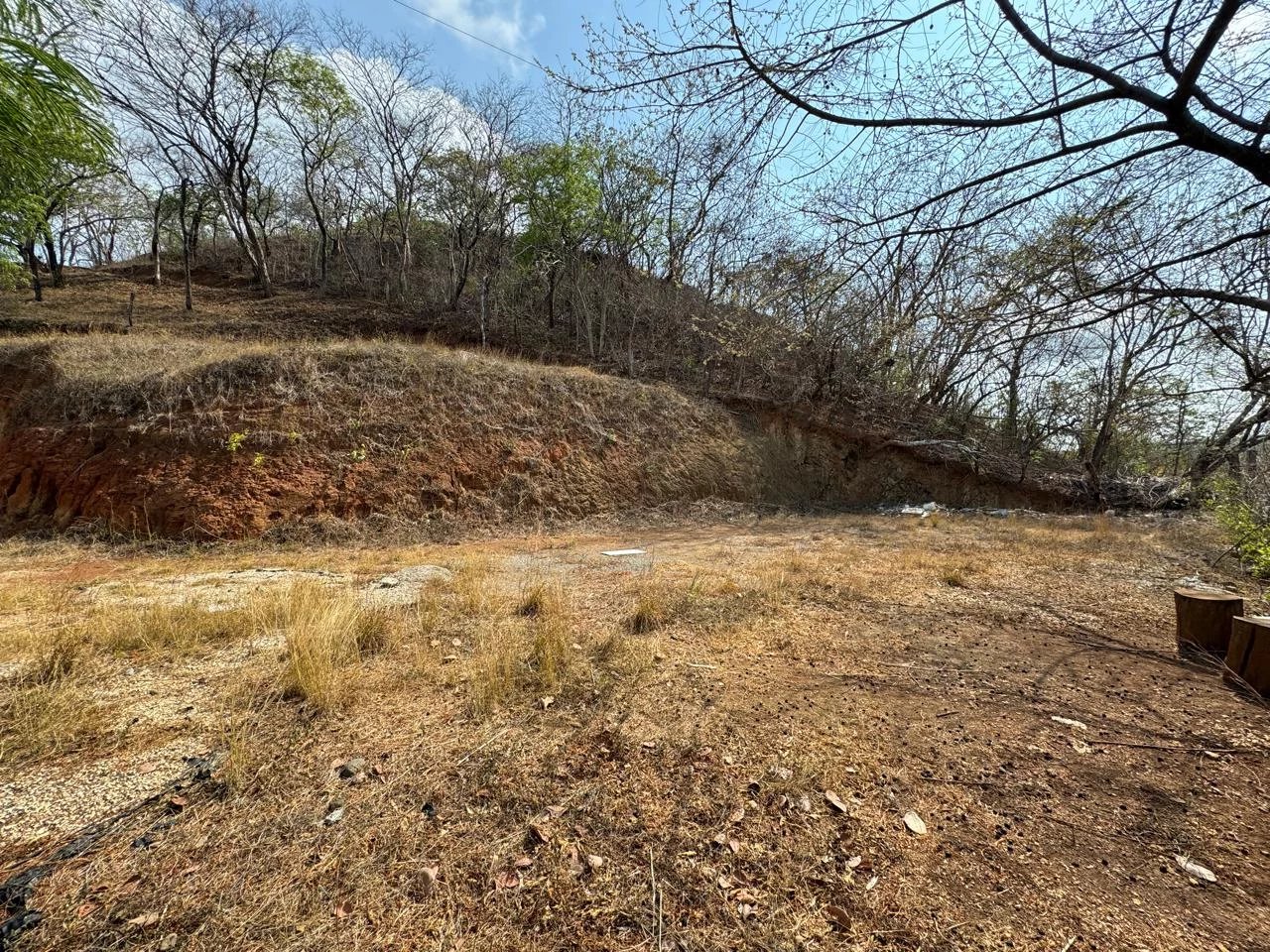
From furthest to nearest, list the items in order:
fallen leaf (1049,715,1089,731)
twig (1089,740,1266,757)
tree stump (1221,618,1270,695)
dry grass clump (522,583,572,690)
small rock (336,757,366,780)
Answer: dry grass clump (522,583,572,690) → tree stump (1221,618,1270,695) → fallen leaf (1049,715,1089,731) → twig (1089,740,1266,757) → small rock (336,757,366,780)

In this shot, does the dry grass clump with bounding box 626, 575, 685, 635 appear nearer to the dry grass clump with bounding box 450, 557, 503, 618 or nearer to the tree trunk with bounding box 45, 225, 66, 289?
the dry grass clump with bounding box 450, 557, 503, 618

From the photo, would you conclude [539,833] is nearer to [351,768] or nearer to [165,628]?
[351,768]

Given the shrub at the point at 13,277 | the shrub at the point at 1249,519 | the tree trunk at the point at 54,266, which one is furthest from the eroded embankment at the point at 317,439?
the tree trunk at the point at 54,266

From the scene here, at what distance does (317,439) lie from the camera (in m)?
9.88

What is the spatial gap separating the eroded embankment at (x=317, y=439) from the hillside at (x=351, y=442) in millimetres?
34

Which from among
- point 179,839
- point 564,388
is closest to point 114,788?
point 179,839

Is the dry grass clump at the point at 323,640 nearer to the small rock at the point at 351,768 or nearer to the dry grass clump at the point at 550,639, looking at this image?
the small rock at the point at 351,768

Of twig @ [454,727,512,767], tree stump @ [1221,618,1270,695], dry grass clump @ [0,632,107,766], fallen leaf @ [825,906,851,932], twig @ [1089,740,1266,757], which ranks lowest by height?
dry grass clump @ [0,632,107,766]

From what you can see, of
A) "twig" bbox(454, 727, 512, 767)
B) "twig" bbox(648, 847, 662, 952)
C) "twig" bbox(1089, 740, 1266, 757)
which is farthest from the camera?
"twig" bbox(1089, 740, 1266, 757)

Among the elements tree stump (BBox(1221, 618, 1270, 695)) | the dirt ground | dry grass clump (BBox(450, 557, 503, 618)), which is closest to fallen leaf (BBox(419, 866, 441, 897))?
the dirt ground

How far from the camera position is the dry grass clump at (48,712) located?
2.32 meters

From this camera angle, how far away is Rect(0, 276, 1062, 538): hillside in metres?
8.75

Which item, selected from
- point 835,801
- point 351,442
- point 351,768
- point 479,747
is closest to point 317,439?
point 351,442

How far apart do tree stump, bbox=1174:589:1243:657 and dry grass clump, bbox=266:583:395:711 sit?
5.90 m
